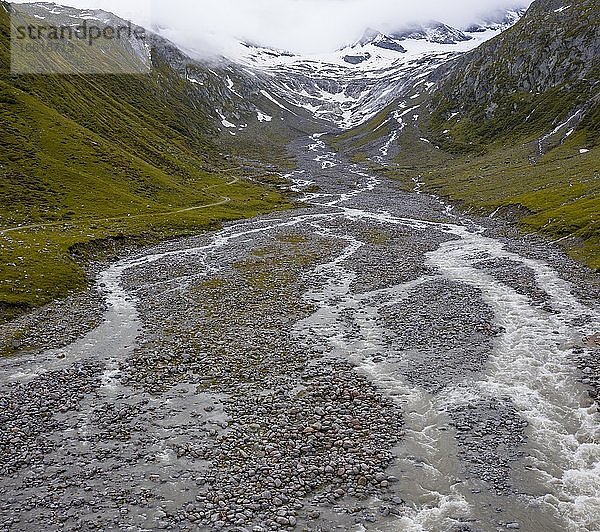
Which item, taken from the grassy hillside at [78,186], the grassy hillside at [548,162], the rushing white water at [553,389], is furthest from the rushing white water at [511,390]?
the grassy hillside at [78,186]

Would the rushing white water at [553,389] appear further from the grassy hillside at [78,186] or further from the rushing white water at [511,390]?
the grassy hillside at [78,186]

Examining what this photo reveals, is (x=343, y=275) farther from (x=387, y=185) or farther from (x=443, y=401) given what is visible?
(x=387, y=185)

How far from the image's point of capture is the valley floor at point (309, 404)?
60.6 ft

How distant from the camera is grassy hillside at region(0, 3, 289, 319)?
5308 centimetres

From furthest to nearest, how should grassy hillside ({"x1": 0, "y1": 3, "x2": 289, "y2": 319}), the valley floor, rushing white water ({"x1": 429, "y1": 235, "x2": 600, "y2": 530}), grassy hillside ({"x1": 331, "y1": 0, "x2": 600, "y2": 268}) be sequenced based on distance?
grassy hillside ({"x1": 331, "y1": 0, "x2": 600, "y2": 268}) → grassy hillside ({"x1": 0, "y1": 3, "x2": 289, "y2": 319}) → rushing white water ({"x1": 429, "y1": 235, "x2": 600, "y2": 530}) → the valley floor

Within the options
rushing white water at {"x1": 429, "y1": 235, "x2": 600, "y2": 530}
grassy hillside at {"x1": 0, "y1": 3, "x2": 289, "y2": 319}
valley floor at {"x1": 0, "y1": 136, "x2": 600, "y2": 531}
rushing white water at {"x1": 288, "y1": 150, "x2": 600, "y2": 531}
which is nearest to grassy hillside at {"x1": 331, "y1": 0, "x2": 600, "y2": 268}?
rushing white water at {"x1": 429, "y1": 235, "x2": 600, "y2": 530}

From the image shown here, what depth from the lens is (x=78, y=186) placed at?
9438 cm

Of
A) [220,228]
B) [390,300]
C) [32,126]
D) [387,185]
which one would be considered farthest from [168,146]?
[390,300]

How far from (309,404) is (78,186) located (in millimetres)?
83892

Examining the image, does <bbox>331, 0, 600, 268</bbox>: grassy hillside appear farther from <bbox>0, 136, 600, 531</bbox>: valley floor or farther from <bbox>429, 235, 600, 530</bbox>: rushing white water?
<bbox>0, 136, 600, 531</bbox>: valley floor

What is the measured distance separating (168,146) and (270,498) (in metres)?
158

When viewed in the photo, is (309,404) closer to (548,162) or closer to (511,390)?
(511,390)

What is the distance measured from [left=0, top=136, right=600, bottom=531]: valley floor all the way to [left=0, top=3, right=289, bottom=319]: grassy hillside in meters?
10.1

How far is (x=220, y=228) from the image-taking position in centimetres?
8725
